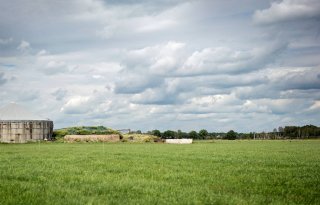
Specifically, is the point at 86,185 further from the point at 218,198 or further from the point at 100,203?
the point at 218,198

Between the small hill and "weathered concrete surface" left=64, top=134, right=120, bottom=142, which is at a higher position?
the small hill

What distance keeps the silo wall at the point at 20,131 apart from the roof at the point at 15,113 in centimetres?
408

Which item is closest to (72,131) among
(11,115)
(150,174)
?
(11,115)

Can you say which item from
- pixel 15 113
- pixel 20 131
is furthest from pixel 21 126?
pixel 15 113

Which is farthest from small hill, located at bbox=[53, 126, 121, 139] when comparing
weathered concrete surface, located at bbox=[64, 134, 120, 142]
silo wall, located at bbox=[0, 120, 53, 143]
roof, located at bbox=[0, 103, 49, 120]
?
weathered concrete surface, located at bbox=[64, 134, 120, 142]

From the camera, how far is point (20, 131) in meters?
108

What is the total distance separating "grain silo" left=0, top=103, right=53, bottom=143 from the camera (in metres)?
107

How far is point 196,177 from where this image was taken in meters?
17.4

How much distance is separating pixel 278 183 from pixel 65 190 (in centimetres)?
842

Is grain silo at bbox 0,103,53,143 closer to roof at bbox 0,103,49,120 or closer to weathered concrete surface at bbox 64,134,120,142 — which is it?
roof at bbox 0,103,49,120

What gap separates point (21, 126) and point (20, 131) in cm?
142

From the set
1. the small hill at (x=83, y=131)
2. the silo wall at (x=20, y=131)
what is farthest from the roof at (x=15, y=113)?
the small hill at (x=83, y=131)

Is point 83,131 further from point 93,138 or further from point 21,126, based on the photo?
point 21,126

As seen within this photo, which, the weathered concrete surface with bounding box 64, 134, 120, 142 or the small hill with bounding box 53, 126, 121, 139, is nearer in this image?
the weathered concrete surface with bounding box 64, 134, 120, 142
